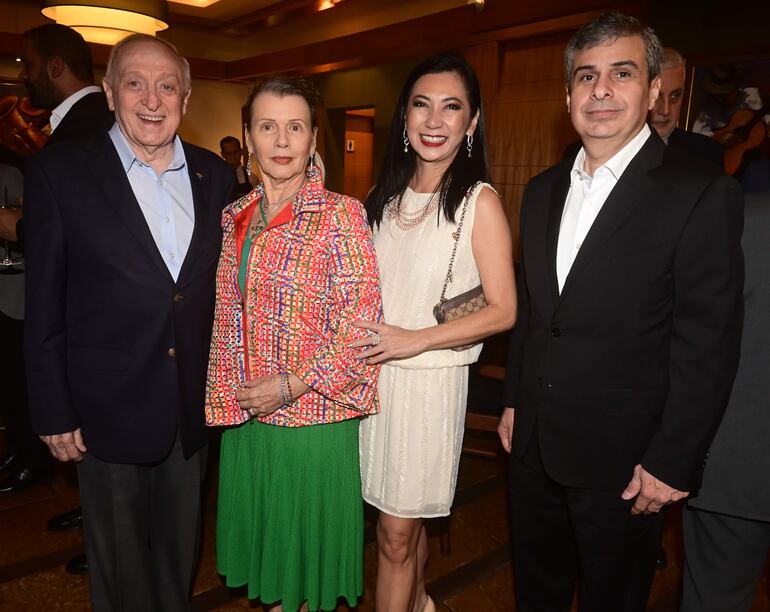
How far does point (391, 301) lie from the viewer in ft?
6.20

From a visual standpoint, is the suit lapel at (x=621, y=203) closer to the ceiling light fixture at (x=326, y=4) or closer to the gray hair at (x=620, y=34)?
the gray hair at (x=620, y=34)

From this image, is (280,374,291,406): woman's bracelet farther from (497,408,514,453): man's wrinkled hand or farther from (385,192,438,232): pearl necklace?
(497,408,514,453): man's wrinkled hand

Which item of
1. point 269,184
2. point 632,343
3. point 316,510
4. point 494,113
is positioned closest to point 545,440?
point 632,343

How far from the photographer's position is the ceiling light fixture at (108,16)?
4672 millimetres

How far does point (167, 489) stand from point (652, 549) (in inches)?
60.7

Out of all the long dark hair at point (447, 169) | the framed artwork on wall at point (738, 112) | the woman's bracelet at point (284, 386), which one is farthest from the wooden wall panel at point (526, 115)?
the woman's bracelet at point (284, 386)

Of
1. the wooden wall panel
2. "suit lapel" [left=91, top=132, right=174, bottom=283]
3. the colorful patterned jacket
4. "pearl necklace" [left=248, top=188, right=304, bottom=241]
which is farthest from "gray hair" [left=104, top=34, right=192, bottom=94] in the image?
the wooden wall panel

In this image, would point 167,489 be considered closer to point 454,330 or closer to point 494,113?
point 454,330

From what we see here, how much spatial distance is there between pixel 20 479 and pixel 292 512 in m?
2.18

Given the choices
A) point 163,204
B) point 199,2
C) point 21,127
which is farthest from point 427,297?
point 199,2

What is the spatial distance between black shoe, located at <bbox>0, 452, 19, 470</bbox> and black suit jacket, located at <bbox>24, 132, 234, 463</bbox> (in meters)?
2.08

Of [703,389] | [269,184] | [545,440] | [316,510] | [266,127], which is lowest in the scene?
[316,510]

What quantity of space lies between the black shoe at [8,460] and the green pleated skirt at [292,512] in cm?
212

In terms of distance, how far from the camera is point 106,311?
1.66 m
